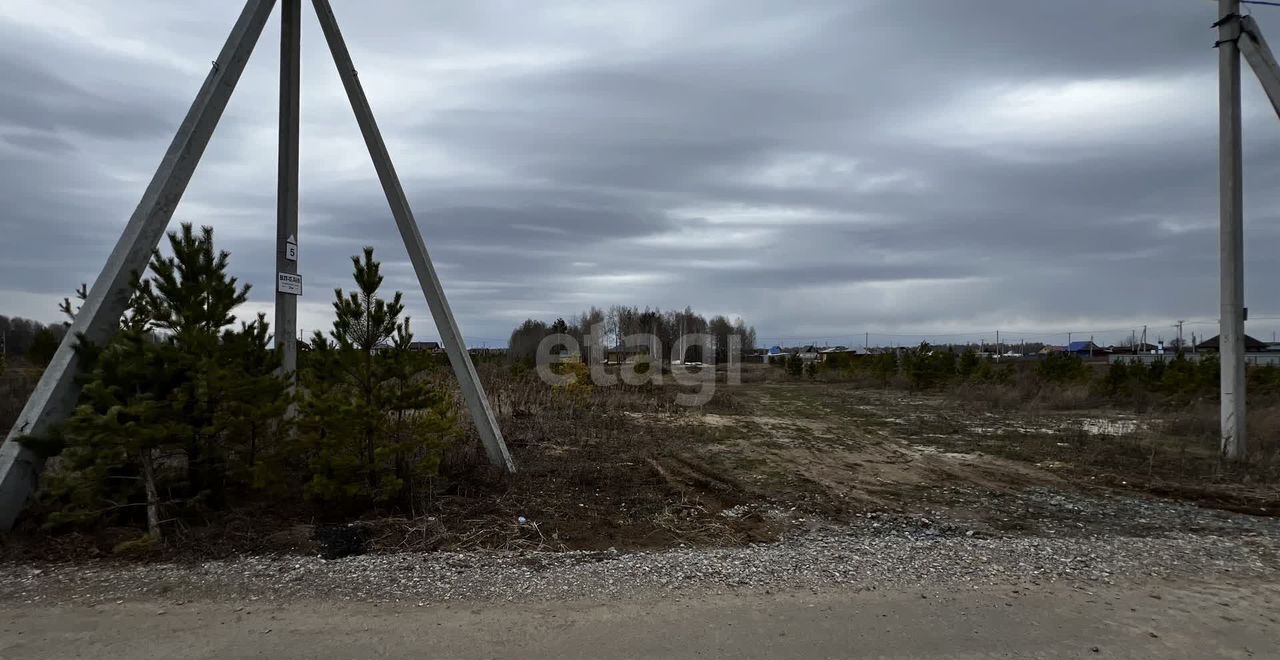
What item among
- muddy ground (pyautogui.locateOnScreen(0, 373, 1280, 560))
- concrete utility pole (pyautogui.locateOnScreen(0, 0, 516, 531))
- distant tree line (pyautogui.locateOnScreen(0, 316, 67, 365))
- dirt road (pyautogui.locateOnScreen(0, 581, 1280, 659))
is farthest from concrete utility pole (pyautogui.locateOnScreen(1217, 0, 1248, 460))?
distant tree line (pyautogui.locateOnScreen(0, 316, 67, 365))

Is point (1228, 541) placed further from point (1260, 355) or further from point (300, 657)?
point (1260, 355)

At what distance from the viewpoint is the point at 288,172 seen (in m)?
7.43

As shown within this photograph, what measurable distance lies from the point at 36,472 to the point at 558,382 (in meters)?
13.2

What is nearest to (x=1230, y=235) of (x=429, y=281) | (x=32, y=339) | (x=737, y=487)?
→ (x=737, y=487)

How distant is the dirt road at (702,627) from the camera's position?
3426 mm

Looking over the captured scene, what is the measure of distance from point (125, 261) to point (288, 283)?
170cm

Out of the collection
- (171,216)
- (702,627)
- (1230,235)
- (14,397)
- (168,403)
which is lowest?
(702,627)

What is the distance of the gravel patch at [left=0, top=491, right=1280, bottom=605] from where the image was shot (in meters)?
4.25

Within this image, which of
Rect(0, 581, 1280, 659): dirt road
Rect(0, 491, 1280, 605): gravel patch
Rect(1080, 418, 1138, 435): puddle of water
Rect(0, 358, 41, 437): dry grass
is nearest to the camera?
Rect(0, 581, 1280, 659): dirt road

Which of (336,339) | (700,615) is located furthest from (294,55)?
(700,615)

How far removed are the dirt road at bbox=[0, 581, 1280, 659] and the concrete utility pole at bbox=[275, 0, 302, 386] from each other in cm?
376

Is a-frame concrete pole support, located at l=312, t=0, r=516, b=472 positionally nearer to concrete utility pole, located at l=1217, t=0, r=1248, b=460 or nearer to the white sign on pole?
the white sign on pole

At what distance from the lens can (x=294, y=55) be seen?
7.48 m

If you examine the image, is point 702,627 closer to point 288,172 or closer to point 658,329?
point 288,172
